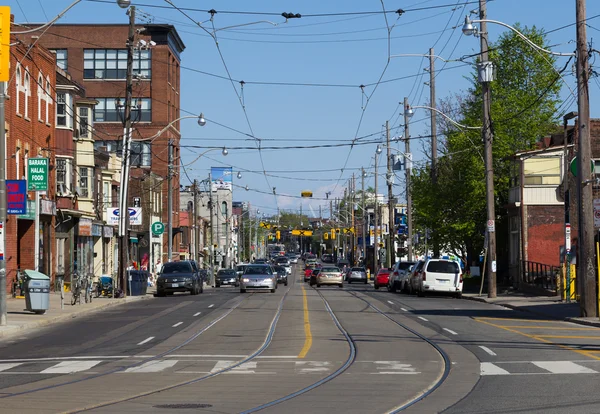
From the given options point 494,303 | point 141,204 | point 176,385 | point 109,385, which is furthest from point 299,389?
point 141,204

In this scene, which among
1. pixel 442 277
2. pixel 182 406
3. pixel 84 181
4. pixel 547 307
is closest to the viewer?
pixel 182 406

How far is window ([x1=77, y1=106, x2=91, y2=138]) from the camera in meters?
53.7

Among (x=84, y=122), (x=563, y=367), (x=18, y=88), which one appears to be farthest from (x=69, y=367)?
(x=84, y=122)

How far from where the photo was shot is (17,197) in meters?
30.6

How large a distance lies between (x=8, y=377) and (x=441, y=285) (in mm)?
32097

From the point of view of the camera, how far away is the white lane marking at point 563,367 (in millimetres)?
15288

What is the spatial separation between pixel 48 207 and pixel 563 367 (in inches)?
1359

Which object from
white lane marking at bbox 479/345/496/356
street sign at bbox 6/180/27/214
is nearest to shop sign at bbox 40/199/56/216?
street sign at bbox 6/180/27/214

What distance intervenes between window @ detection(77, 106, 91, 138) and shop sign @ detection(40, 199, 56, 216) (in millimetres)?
6775

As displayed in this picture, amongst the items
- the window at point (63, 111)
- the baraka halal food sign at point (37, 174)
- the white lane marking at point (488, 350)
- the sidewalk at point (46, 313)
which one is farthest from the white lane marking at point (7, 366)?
the window at point (63, 111)

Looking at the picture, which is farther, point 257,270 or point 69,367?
point 257,270

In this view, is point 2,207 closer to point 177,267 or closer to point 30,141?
point 30,141

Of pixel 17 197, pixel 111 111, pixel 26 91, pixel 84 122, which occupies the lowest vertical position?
pixel 17 197

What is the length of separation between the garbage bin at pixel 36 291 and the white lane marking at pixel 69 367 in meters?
13.1
